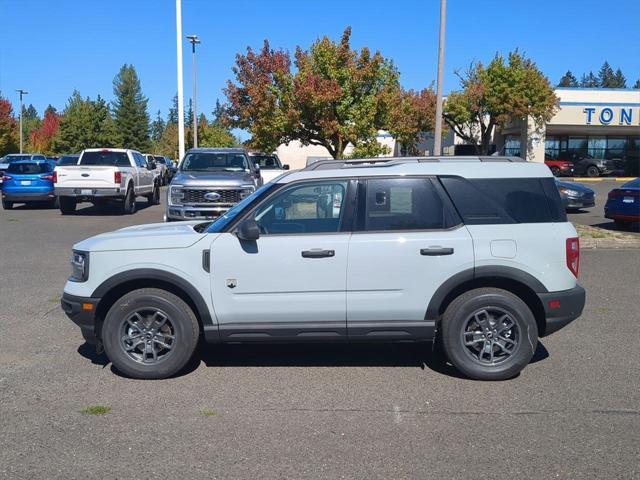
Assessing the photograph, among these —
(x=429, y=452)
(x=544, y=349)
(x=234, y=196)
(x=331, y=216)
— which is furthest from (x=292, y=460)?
(x=234, y=196)

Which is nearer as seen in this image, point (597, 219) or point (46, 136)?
point (597, 219)

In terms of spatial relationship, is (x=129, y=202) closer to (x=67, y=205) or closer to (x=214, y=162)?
(x=67, y=205)

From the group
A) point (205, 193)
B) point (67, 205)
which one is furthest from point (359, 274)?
point (67, 205)

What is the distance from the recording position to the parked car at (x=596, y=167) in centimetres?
4366

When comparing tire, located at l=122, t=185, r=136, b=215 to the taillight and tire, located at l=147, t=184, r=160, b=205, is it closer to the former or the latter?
tire, located at l=147, t=184, r=160, b=205

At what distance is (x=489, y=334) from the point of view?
5.89 metres

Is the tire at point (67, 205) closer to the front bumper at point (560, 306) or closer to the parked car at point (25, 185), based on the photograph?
the parked car at point (25, 185)

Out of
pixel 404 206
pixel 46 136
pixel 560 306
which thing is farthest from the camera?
pixel 46 136

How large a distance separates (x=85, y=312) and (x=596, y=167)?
4310cm

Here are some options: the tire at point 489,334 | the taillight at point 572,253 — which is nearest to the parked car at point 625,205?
the taillight at point 572,253

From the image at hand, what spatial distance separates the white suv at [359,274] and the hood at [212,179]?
8642 mm

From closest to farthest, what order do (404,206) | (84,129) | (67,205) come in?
1. (404,206)
2. (67,205)
3. (84,129)

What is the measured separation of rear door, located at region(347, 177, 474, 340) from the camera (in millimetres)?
5781

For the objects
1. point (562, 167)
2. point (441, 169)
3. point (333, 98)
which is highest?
point (333, 98)
